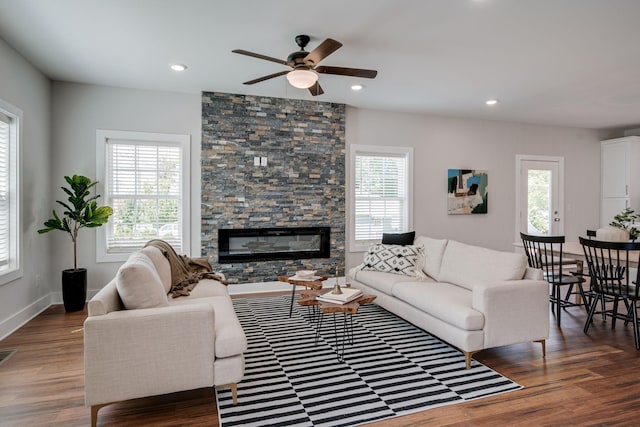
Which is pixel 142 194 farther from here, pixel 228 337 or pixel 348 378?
pixel 348 378

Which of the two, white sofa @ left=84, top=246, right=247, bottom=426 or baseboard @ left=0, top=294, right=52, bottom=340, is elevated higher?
white sofa @ left=84, top=246, right=247, bottom=426

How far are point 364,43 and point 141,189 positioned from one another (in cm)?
346

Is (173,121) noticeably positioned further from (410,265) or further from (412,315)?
(412,315)

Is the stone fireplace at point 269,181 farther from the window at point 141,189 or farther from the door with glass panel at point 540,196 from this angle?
the door with glass panel at point 540,196

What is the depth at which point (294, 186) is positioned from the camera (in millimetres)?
5586

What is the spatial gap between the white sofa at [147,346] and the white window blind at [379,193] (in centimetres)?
392

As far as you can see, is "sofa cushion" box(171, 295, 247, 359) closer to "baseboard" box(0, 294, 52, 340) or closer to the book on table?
the book on table

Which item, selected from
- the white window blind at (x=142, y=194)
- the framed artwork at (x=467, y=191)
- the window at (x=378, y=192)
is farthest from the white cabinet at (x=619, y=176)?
the white window blind at (x=142, y=194)

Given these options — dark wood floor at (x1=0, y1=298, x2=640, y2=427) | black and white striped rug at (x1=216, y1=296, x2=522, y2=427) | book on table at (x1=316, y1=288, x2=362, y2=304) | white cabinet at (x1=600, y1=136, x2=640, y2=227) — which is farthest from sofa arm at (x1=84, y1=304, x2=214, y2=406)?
white cabinet at (x1=600, y1=136, x2=640, y2=227)

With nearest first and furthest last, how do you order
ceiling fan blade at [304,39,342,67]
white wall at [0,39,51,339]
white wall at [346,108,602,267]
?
ceiling fan blade at [304,39,342,67]
white wall at [0,39,51,339]
white wall at [346,108,602,267]

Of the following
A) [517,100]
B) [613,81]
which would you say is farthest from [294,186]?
[613,81]

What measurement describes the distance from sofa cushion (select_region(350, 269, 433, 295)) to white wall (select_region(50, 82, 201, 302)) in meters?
3.13

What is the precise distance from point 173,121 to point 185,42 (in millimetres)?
1816

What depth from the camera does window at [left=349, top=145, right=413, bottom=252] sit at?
19.7 ft
